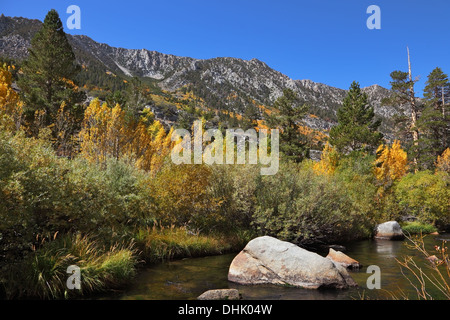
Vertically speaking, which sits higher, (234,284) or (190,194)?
(190,194)

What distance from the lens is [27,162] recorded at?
29.9 feet

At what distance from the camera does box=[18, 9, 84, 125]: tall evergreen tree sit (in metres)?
31.9

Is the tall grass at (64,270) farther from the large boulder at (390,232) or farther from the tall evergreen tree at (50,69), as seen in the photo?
the tall evergreen tree at (50,69)

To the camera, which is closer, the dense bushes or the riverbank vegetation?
the riverbank vegetation

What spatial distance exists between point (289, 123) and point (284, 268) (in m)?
30.8

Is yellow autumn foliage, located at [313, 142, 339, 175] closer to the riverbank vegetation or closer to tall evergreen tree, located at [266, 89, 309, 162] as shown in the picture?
the riverbank vegetation

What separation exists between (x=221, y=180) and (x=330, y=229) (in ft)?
28.5

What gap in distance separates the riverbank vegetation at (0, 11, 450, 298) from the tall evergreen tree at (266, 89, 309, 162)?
57cm

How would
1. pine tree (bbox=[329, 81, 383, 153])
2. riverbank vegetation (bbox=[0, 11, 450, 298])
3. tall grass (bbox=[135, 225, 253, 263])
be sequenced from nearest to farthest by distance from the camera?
riverbank vegetation (bbox=[0, 11, 450, 298])
tall grass (bbox=[135, 225, 253, 263])
pine tree (bbox=[329, 81, 383, 153])

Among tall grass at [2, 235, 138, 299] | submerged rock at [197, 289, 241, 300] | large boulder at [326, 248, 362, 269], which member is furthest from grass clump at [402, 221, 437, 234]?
tall grass at [2, 235, 138, 299]

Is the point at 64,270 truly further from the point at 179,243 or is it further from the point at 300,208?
the point at 300,208
